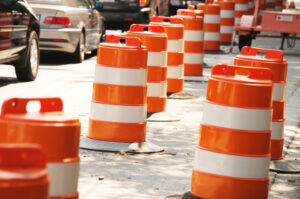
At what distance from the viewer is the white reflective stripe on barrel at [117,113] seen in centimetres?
800

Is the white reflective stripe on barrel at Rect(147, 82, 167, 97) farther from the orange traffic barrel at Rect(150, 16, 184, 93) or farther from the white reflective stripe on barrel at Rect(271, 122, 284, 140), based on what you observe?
the white reflective stripe on barrel at Rect(271, 122, 284, 140)

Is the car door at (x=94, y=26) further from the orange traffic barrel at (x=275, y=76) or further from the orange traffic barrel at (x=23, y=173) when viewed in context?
the orange traffic barrel at (x=23, y=173)

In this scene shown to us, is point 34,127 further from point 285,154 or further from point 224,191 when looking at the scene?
point 285,154

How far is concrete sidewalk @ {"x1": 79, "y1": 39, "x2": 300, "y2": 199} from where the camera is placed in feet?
21.1

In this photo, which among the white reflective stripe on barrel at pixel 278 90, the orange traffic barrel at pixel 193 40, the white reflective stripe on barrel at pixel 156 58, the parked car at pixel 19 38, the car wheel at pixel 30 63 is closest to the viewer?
the white reflective stripe on barrel at pixel 278 90

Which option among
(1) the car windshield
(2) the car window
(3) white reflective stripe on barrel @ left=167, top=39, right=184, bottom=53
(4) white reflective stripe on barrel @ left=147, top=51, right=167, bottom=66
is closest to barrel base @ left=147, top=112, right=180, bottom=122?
(4) white reflective stripe on barrel @ left=147, top=51, right=167, bottom=66

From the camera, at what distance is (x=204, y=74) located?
624 inches

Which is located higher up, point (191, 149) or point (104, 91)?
point (104, 91)

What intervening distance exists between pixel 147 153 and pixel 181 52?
15.1 feet

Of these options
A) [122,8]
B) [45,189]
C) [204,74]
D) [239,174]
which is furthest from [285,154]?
[122,8]

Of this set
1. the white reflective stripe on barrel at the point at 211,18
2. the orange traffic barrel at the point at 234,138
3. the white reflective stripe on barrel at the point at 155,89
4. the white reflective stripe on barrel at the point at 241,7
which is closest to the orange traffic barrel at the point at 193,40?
the white reflective stripe on barrel at the point at 155,89

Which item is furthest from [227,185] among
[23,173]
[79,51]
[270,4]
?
[270,4]

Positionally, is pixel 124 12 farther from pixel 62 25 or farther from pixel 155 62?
pixel 155 62

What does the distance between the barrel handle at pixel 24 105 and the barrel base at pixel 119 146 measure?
353 cm
